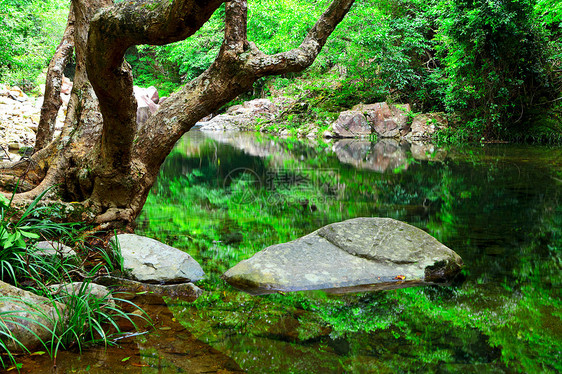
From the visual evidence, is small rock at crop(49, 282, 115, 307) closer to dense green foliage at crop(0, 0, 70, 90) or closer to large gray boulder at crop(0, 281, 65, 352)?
large gray boulder at crop(0, 281, 65, 352)

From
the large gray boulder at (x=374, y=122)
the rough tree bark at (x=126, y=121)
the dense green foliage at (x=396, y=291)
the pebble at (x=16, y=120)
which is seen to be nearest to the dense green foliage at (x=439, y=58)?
the large gray boulder at (x=374, y=122)

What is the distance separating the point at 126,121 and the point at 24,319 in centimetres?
172

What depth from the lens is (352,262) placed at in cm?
376

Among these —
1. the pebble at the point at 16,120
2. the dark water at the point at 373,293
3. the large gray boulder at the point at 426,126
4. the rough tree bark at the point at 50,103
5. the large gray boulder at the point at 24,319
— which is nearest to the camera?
the large gray boulder at the point at 24,319

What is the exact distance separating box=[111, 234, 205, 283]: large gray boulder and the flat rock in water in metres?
0.33

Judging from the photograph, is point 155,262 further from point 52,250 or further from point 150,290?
point 52,250

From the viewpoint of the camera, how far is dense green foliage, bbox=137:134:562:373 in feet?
8.09

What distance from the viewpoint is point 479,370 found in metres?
2.27

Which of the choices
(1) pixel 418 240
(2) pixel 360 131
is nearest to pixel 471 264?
(1) pixel 418 240

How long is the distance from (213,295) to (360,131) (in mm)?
16503

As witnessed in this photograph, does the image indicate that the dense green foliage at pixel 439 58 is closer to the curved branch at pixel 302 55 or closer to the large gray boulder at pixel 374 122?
the large gray boulder at pixel 374 122

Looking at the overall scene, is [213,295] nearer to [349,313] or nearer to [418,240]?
[349,313]

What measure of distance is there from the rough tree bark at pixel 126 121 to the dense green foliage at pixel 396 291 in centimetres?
92

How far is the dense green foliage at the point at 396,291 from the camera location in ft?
8.09
